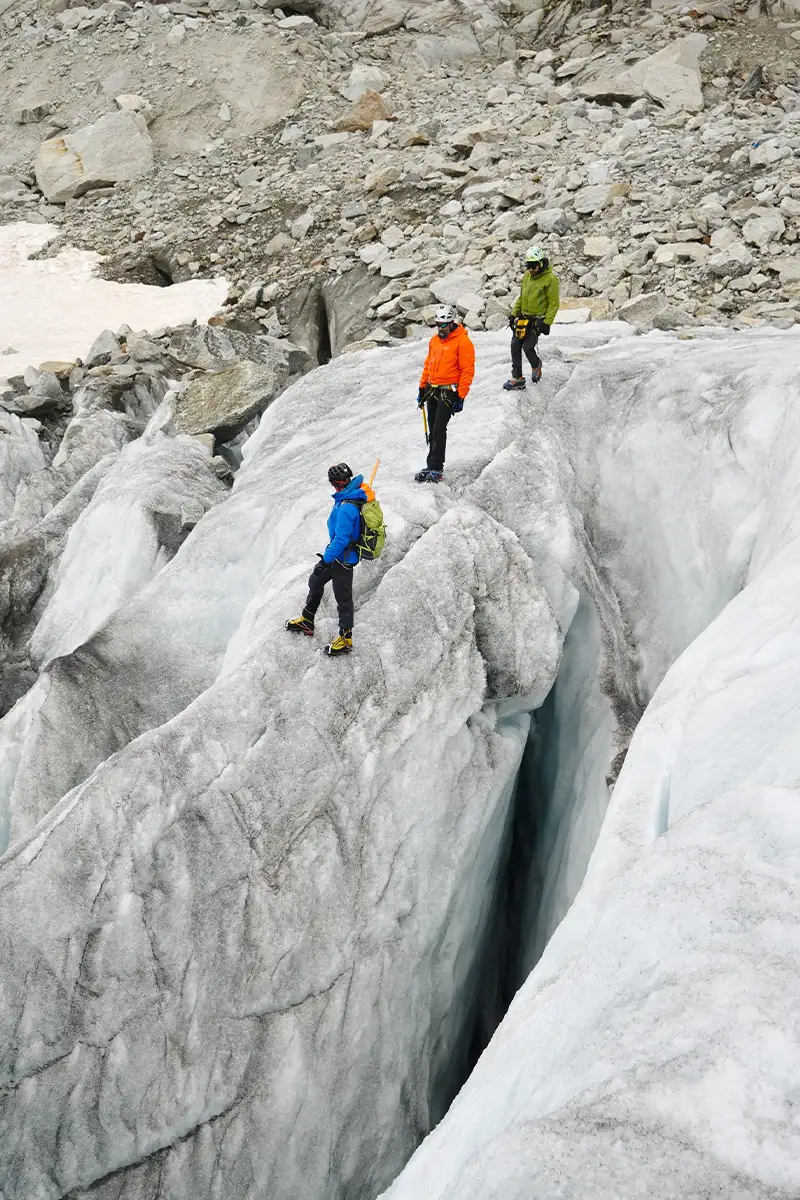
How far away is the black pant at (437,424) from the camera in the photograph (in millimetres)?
9156

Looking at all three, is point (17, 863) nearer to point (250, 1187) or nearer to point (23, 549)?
point (250, 1187)

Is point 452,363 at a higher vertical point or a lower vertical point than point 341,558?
higher

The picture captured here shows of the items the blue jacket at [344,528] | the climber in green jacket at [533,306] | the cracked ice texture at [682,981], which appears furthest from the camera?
the climber in green jacket at [533,306]

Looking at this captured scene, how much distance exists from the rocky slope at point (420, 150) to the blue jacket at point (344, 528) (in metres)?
9.40

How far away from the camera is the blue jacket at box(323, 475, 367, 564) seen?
732 centimetres

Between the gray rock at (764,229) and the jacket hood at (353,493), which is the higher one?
the gray rock at (764,229)

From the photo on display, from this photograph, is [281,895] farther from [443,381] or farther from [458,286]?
[458,286]

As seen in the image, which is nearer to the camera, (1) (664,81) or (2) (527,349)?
(2) (527,349)

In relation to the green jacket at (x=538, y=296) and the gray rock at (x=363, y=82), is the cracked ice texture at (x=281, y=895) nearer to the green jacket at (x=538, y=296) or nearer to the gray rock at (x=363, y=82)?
the green jacket at (x=538, y=296)

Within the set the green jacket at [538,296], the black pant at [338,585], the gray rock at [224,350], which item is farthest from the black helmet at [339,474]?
the gray rock at [224,350]

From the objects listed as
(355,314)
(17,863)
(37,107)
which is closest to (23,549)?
(17,863)

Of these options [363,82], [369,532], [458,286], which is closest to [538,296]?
[369,532]

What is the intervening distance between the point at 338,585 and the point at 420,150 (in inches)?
1012

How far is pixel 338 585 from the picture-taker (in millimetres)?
7449
